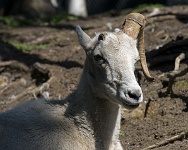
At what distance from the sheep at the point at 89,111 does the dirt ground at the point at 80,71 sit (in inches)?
52.1

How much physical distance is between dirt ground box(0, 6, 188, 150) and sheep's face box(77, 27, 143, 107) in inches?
63.6

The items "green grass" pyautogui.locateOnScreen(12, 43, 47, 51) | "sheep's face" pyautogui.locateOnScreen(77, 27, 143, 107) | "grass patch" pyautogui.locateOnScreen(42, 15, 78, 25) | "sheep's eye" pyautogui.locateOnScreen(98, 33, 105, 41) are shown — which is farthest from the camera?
"grass patch" pyautogui.locateOnScreen(42, 15, 78, 25)

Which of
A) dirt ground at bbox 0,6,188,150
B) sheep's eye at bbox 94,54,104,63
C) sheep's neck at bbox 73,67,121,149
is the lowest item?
dirt ground at bbox 0,6,188,150

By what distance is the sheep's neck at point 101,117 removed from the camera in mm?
7352

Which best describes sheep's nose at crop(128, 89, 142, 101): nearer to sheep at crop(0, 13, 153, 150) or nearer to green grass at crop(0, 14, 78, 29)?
sheep at crop(0, 13, 153, 150)

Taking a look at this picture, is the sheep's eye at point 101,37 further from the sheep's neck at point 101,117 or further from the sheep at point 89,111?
the sheep's neck at point 101,117

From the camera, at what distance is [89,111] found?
7.43 metres

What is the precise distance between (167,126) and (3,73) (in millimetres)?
5217

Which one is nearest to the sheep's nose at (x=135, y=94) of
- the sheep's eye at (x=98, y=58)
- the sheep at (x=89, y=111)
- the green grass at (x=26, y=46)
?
the sheep at (x=89, y=111)

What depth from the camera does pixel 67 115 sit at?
24.6ft

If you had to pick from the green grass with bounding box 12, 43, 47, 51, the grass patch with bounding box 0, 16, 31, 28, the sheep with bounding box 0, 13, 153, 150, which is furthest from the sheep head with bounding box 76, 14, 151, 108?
the grass patch with bounding box 0, 16, 31, 28

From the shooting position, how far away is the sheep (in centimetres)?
712

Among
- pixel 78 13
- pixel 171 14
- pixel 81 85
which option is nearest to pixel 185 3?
pixel 171 14

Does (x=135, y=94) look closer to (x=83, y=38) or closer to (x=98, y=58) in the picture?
(x=98, y=58)
